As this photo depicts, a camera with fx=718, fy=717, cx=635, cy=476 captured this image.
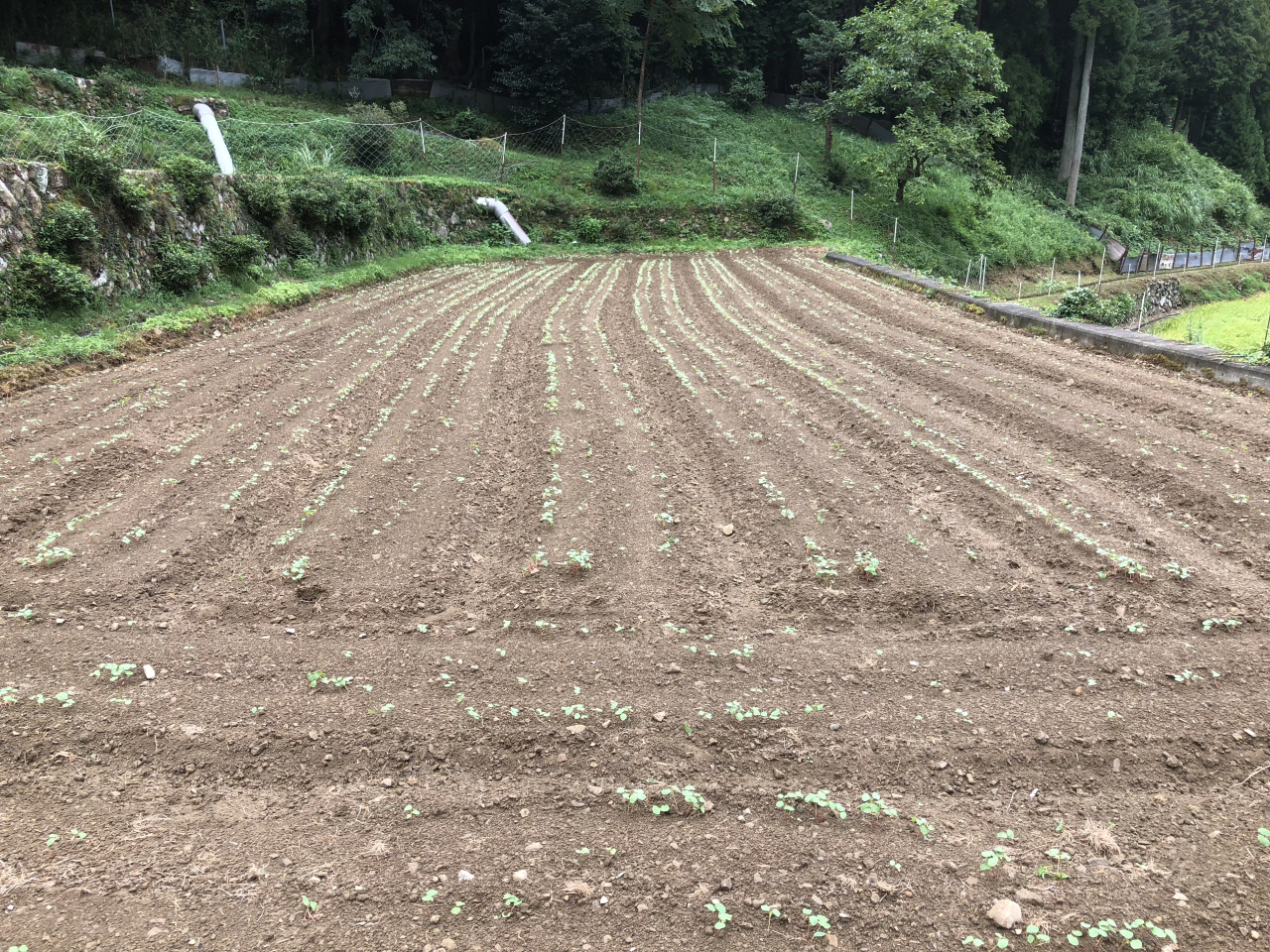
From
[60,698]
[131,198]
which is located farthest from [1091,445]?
[131,198]

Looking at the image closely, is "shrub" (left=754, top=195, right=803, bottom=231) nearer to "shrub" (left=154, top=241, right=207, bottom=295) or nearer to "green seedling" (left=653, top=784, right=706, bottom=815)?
"shrub" (left=154, top=241, right=207, bottom=295)

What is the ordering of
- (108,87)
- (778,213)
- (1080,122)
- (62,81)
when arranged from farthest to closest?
(1080,122)
(778,213)
(108,87)
(62,81)

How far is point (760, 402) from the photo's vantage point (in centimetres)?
862

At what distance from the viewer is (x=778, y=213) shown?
950 inches

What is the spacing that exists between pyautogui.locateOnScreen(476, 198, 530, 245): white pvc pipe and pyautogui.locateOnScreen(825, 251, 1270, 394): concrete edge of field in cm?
1246

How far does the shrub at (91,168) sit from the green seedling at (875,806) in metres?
12.5

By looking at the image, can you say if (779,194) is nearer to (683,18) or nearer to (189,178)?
(683,18)

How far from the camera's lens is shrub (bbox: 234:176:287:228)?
13.5 metres

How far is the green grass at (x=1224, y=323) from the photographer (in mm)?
14688

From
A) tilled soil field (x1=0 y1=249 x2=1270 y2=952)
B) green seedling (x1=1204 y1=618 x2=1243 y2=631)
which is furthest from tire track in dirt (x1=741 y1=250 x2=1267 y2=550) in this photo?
green seedling (x1=1204 y1=618 x2=1243 y2=631)

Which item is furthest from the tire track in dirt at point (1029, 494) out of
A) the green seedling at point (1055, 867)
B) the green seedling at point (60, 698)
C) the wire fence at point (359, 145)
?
the wire fence at point (359, 145)

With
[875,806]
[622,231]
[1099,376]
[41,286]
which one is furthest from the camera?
[622,231]

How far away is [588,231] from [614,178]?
2.82 metres

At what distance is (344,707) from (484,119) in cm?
2889
